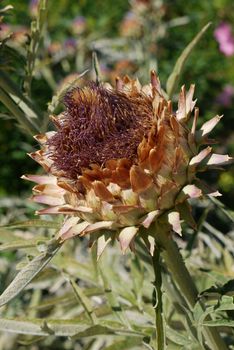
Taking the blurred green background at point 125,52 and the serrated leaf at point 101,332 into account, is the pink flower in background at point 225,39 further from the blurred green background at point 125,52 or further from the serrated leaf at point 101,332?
the serrated leaf at point 101,332

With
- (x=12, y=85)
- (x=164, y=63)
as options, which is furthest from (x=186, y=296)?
(x=164, y=63)

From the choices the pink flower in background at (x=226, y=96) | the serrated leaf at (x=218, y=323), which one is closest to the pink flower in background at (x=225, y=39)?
the pink flower in background at (x=226, y=96)

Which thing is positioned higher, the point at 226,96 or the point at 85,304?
the point at 226,96

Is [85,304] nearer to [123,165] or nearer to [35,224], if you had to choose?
[35,224]

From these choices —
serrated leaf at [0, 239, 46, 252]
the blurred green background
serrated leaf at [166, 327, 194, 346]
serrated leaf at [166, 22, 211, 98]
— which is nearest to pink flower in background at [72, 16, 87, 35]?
the blurred green background

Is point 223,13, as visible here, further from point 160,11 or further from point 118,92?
point 118,92

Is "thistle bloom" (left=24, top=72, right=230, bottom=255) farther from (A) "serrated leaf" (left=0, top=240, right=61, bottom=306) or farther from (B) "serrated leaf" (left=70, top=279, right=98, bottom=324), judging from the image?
(B) "serrated leaf" (left=70, top=279, right=98, bottom=324)

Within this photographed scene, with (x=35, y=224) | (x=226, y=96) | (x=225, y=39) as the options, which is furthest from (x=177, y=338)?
(x=225, y=39)
